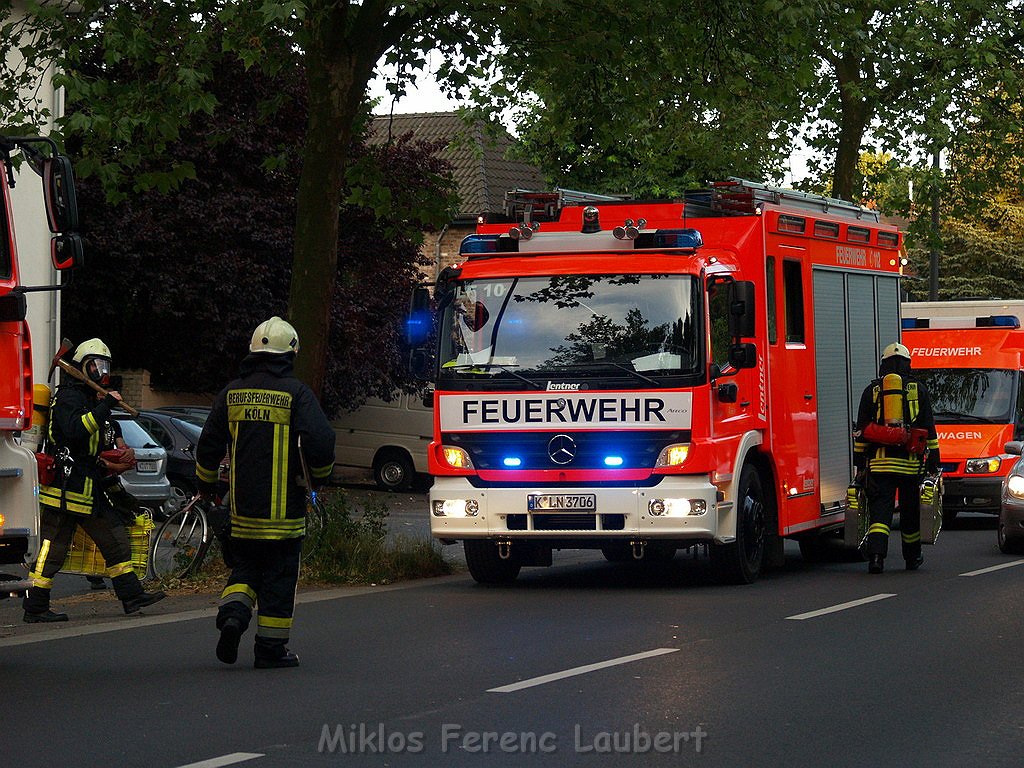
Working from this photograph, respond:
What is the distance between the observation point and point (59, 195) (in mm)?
10086

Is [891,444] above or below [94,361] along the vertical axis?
below

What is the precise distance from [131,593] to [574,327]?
403cm

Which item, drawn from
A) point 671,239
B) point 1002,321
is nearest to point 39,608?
point 671,239

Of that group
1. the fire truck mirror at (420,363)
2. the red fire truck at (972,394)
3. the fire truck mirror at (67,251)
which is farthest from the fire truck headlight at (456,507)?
the red fire truck at (972,394)

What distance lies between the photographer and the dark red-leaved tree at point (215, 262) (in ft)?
92.4

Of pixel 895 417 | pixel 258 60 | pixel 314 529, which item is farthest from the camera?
pixel 258 60

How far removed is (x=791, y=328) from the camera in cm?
1577

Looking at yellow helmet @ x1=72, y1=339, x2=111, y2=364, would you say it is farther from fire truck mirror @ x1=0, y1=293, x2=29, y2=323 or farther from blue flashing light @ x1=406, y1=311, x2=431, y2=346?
blue flashing light @ x1=406, y1=311, x2=431, y2=346

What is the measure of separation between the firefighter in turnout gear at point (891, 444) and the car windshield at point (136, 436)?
994cm

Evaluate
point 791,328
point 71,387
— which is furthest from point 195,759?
point 791,328

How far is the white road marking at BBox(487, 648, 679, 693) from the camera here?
30.2 feet

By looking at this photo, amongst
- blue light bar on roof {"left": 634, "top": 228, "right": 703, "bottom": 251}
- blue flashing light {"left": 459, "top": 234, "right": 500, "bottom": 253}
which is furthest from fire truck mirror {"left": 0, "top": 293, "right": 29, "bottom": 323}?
blue light bar on roof {"left": 634, "top": 228, "right": 703, "bottom": 251}

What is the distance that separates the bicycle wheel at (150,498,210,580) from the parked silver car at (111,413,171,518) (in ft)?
22.2
